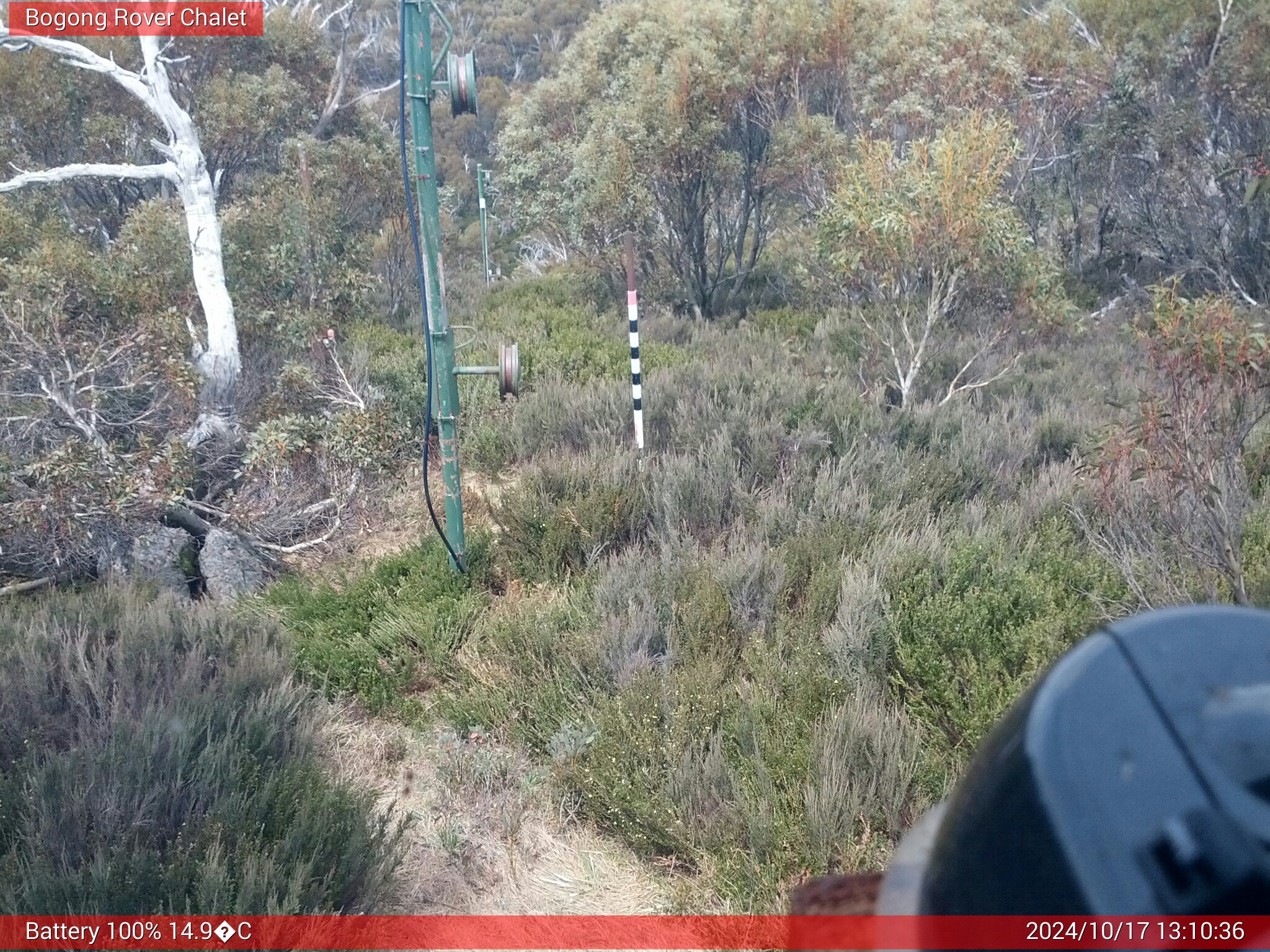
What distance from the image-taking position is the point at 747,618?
4.33 metres

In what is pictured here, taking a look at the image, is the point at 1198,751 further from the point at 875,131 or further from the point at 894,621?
the point at 875,131

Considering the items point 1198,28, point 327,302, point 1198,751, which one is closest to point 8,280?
point 327,302

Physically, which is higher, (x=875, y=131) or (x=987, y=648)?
(x=875, y=131)

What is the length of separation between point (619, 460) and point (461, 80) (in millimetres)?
2551

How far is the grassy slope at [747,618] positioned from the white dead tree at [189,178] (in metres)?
3.29

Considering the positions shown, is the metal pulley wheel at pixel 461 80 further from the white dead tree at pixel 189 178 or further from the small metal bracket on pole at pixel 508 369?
the white dead tree at pixel 189 178

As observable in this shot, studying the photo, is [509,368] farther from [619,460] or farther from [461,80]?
[619,460]

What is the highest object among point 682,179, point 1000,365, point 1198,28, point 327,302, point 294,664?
point 1198,28

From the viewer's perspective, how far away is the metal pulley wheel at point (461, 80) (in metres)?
4.54

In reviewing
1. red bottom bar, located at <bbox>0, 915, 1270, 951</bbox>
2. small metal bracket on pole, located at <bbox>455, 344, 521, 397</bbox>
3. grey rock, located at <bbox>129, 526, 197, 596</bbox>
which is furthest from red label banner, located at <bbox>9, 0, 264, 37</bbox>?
red bottom bar, located at <bbox>0, 915, 1270, 951</bbox>

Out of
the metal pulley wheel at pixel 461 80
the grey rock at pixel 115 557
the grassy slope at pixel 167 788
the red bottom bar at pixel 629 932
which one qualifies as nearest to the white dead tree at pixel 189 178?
the grey rock at pixel 115 557

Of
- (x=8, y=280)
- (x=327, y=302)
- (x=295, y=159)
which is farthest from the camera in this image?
(x=295, y=159)

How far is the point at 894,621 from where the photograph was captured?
3.88m

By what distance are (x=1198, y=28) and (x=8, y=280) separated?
16.2 m
